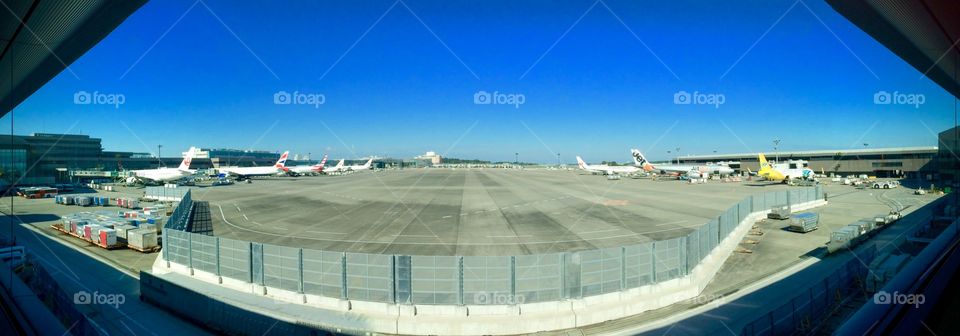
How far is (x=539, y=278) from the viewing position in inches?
408

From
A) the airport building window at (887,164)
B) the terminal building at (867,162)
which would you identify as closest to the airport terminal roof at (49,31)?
the terminal building at (867,162)

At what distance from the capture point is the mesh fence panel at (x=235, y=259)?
38.4ft

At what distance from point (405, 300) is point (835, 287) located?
1272cm

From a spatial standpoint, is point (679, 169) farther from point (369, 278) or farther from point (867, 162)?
point (369, 278)

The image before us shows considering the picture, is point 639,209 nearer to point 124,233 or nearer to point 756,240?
point 756,240

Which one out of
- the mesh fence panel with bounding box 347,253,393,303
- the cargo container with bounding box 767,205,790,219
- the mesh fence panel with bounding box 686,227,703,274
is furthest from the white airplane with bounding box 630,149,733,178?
the mesh fence panel with bounding box 347,253,393,303

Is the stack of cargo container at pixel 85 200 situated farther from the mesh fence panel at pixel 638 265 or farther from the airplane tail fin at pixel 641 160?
the airplane tail fin at pixel 641 160

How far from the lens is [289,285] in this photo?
11234 mm

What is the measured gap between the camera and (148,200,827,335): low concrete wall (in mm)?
9828

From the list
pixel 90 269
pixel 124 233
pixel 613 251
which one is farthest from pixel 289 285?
pixel 124 233

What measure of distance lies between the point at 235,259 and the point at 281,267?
6.50 feet

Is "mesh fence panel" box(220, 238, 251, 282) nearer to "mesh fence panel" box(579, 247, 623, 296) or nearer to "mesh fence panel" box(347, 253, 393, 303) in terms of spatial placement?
"mesh fence panel" box(347, 253, 393, 303)

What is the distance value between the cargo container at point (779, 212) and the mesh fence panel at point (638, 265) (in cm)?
2514

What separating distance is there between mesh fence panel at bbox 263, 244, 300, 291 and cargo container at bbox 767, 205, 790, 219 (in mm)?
34576
